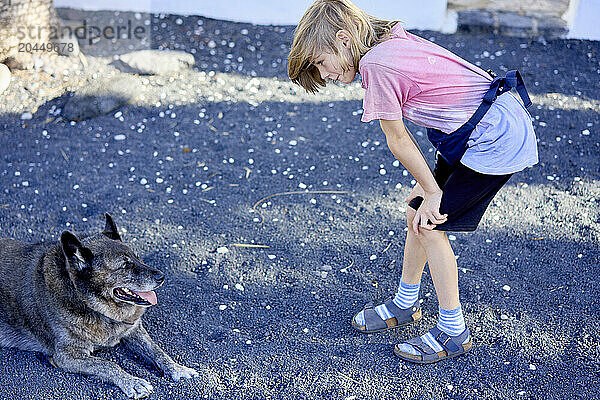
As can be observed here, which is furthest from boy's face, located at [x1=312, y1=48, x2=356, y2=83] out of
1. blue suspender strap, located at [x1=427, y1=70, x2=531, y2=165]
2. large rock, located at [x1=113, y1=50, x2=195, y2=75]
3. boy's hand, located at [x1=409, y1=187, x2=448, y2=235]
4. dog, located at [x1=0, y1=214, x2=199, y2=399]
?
large rock, located at [x1=113, y1=50, x2=195, y2=75]

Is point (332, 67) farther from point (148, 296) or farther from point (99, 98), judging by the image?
point (99, 98)

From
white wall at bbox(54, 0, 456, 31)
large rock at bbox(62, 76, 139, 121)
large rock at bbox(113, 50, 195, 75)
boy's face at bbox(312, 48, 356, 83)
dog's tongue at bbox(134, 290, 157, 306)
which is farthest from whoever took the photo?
white wall at bbox(54, 0, 456, 31)

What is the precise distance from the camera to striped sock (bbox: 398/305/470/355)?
3.11m

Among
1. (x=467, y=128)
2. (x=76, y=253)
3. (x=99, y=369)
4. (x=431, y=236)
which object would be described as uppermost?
(x=467, y=128)

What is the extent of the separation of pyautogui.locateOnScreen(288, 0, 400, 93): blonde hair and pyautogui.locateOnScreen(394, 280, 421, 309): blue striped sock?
1.40 meters

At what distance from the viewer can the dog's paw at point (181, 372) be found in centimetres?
312

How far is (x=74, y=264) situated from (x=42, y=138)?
2882mm

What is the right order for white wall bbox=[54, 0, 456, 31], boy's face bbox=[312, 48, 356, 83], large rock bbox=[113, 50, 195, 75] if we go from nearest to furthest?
boy's face bbox=[312, 48, 356, 83], large rock bbox=[113, 50, 195, 75], white wall bbox=[54, 0, 456, 31]

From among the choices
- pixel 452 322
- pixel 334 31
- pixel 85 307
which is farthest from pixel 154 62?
pixel 452 322

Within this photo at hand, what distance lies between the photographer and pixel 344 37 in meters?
2.42

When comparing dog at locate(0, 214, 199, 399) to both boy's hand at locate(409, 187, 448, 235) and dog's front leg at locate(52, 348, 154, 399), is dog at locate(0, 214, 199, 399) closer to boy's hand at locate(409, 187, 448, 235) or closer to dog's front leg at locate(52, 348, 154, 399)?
dog's front leg at locate(52, 348, 154, 399)

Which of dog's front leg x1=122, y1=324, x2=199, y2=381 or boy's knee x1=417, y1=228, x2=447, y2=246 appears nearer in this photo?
boy's knee x1=417, y1=228, x2=447, y2=246

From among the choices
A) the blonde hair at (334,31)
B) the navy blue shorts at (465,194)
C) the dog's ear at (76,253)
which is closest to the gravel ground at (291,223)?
the dog's ear at (76,253)

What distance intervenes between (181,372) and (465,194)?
1.79m
